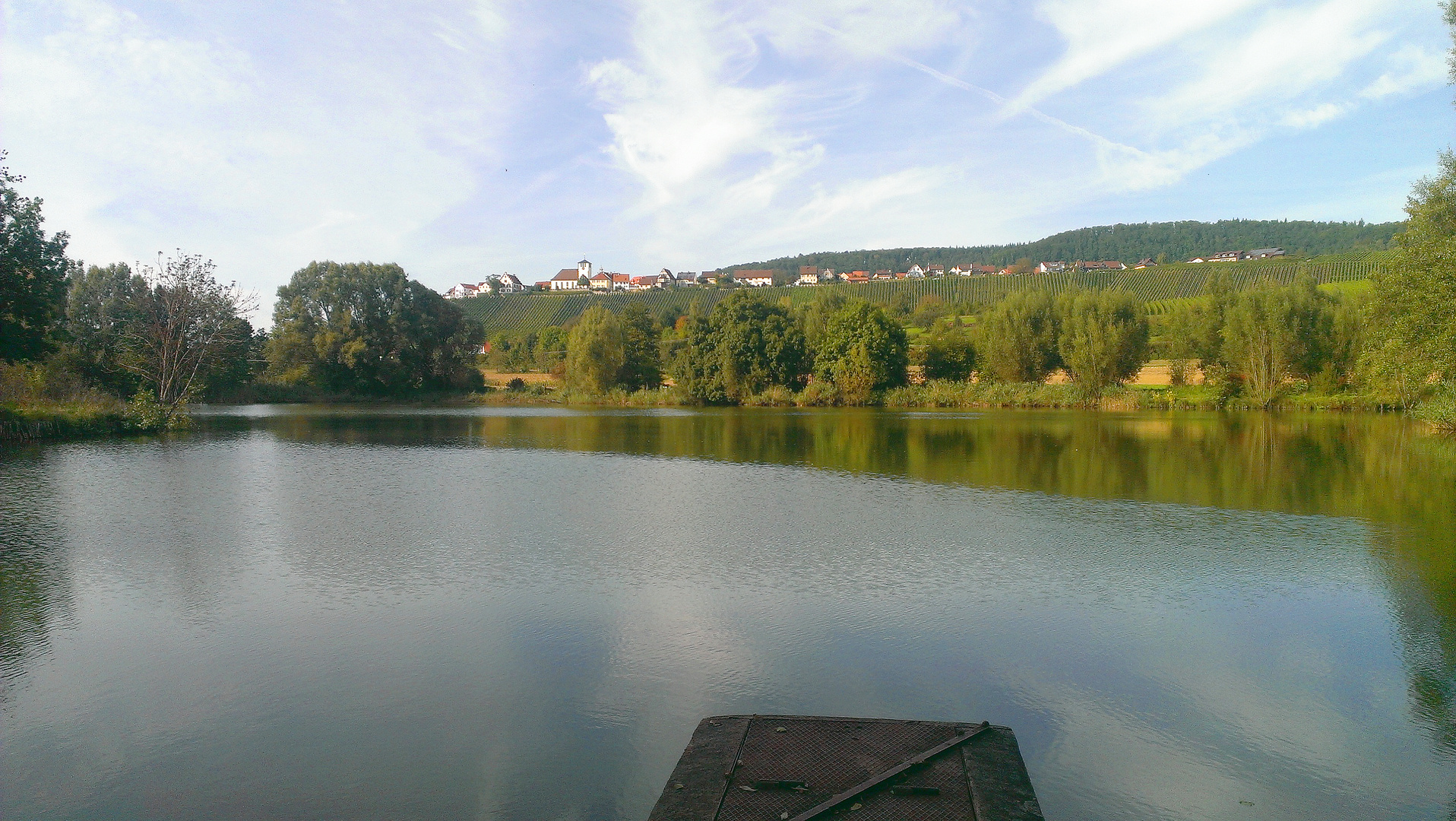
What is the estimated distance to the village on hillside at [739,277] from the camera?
118 meters

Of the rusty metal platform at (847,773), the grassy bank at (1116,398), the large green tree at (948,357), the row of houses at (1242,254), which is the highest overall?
the row of houses at (1242,254)

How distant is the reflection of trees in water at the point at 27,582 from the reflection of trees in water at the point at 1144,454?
11194 mm

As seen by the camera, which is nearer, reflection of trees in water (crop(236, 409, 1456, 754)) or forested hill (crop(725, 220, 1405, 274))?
reflection of trees in water (crop(236, 409, 1456, 754))

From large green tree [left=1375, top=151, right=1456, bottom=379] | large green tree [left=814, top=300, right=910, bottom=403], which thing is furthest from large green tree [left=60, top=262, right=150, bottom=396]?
large green tree [left=1375, top=151, right=1456, bottom=379]

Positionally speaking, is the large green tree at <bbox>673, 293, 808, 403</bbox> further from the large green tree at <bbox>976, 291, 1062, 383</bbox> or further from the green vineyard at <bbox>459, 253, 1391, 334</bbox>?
the large green tree at <bbox>976, 291, 1062, 383</bbox>

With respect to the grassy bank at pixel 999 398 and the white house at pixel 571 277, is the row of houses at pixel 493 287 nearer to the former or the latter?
the white house at pixel 571 277

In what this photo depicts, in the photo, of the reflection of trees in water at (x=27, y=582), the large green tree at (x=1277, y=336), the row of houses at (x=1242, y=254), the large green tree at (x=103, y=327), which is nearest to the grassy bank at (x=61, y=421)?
the large green tree at (x=103, y=327)

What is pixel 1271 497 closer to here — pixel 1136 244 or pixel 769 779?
pixel 769 779

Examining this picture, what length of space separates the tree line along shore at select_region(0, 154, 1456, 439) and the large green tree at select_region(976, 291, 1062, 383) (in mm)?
115

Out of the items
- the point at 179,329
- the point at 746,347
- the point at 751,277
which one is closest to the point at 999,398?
the point at 746,347

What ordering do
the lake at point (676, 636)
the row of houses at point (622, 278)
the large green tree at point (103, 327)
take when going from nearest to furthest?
1. the lake at point (676, 636)
2. the large green tree at point (103, 327)
3. the row of houses at point (622, 278)

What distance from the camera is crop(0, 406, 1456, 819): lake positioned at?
530cm

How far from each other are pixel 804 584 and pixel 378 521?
24.2ft

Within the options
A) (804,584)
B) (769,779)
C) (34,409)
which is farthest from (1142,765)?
(34,409)
